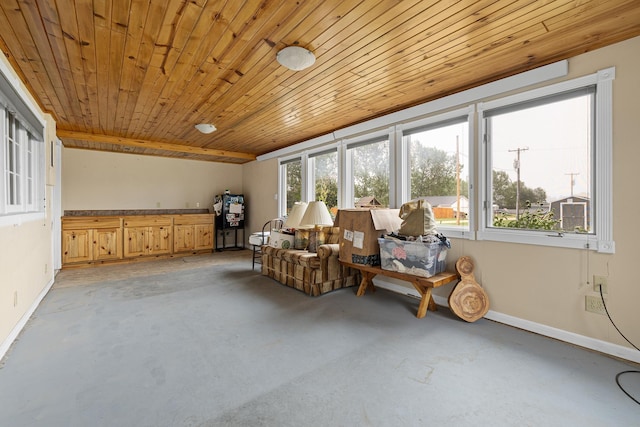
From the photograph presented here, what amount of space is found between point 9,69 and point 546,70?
4564 mm

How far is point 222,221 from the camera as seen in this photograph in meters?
6.92

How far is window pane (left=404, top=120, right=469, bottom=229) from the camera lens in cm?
326

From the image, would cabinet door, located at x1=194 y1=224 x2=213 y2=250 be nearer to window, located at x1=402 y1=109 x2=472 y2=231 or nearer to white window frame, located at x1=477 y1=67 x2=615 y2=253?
window, located at x1=402 y1=109 x2=472 y2=231

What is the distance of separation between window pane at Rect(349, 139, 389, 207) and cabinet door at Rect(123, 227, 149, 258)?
4355 mm

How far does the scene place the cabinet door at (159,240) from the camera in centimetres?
596

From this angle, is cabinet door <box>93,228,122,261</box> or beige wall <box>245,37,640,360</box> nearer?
beige wall <box>245,37,640,360</box>

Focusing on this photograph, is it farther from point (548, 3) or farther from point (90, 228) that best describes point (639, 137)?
point (90, 228)

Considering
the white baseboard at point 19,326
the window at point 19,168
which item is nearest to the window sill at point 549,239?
the white baseboard at point 19,326

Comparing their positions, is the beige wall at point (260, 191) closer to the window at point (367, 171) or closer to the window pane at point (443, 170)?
the window at point (367, 171)

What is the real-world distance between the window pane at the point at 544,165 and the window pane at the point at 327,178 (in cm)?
245

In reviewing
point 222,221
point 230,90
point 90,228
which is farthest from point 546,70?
point 90,228

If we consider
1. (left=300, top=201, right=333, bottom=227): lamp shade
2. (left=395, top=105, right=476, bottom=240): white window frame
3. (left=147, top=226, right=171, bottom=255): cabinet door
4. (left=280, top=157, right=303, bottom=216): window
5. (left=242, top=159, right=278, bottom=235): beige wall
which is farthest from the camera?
(left=242, top=159, right=278, bottom=235): beige wall

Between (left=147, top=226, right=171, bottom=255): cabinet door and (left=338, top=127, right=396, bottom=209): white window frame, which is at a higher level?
(left=338, top=127, right=396, bottom=209): white window frame

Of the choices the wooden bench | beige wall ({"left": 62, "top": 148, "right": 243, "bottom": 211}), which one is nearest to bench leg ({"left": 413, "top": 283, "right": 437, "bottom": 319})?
the wooden bench
